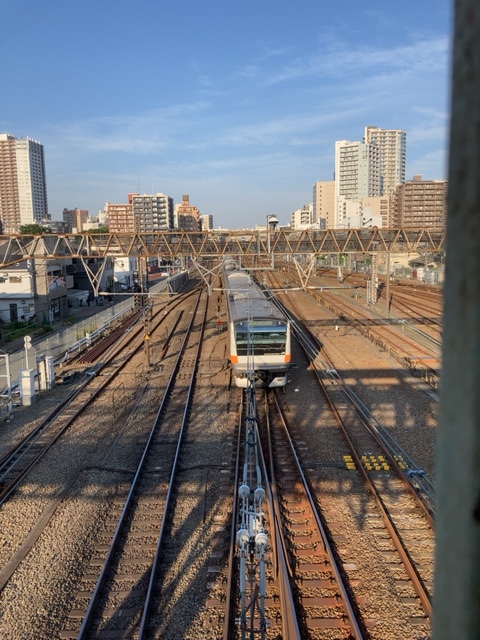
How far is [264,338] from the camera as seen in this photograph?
40.4 ft

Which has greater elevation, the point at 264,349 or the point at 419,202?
the point at 419,202

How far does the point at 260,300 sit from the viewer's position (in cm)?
1491

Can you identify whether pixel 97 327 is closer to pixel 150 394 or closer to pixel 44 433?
pixel 150 394

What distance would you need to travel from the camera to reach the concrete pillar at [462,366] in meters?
0.63

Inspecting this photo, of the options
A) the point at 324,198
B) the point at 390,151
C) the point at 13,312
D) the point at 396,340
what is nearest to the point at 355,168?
the point at 324,198

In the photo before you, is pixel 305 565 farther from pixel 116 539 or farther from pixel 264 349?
pixel 264 349

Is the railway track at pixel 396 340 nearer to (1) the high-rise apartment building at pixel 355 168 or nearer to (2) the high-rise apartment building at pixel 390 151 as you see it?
(1) the high-rise apartment building at pixel 355 168

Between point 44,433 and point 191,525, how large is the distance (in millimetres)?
4802

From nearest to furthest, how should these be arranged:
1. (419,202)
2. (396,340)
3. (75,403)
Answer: (75,403) < (396,340) < (419,202)

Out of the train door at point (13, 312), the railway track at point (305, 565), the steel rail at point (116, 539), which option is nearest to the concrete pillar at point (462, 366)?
the railway track at point (305, 565)

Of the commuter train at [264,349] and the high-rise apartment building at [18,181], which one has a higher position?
the high-rise apartment building at [18,181]

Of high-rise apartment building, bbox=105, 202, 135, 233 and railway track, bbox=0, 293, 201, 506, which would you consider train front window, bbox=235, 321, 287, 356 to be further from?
high-rise apartment building, bbox=105, 202, 135, 233

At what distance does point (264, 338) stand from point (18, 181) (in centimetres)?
14816

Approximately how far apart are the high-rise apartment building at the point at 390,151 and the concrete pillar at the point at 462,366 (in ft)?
501
